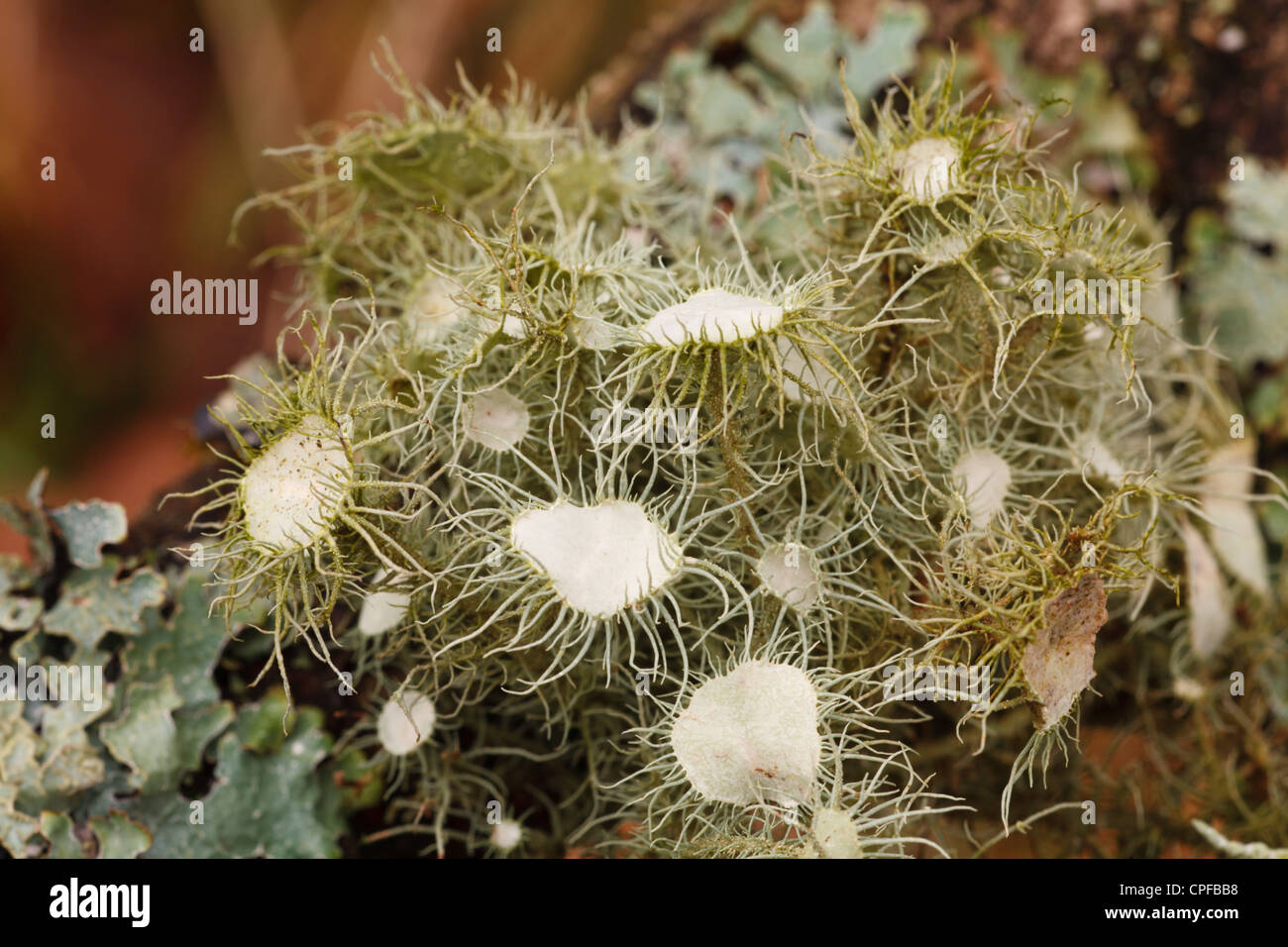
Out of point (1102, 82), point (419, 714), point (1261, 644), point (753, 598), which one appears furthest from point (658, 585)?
point (1102, 82)

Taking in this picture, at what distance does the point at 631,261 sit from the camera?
1.55 ft

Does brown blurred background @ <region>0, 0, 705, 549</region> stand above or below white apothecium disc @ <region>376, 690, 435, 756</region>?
above

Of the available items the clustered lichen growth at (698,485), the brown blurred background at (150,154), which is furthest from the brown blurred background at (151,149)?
the clustered lichen growth at (698,485)

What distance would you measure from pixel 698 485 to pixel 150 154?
2.80 ft

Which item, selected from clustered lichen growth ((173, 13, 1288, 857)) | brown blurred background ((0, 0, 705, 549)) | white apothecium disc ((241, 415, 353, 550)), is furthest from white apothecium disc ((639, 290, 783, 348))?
brown blurred background ((0, 0, 705, 549))

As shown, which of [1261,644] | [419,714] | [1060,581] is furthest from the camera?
[1261,644]

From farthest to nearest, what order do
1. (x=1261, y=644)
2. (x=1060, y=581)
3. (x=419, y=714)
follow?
1. (x=1261, y=644)
2. (x=419, y=714)
3. (x=1060, y=581)

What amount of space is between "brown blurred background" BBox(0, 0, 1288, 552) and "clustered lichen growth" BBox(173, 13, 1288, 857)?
461mm

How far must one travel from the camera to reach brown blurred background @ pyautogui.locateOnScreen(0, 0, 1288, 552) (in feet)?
3.14

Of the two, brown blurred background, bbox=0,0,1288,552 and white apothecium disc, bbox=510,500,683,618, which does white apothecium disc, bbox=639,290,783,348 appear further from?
brown blurred background, bbox=0,0,1288,552

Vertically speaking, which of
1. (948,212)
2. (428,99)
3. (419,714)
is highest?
(428,99)

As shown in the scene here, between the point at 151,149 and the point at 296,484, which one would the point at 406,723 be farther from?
the point at 151,149
